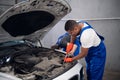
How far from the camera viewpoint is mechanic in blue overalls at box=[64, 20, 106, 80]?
3.62m

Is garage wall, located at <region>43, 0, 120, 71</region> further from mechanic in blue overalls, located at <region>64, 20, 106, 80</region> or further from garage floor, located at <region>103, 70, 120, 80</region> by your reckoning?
mechanic in blue overalls, located at <region>64, 20, 106, 80</region>

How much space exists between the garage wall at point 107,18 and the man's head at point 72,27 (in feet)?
7.70

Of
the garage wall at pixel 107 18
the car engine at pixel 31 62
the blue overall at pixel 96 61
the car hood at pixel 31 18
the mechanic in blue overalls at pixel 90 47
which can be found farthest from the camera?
the garage wall at pixel 107 18

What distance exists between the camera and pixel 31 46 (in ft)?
13.6

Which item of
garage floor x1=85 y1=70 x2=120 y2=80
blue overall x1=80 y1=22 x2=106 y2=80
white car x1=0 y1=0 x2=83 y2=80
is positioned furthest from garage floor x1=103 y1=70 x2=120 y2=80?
white car x1=0 y1=0 x2=83 y2=80

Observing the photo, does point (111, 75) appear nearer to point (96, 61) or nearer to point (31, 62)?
point (96, 61)

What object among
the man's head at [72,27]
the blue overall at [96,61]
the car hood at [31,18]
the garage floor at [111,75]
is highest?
the car hood at [31,18]

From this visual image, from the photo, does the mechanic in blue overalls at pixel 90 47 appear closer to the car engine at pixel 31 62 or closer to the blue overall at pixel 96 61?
the blue overall at pixel 96 61

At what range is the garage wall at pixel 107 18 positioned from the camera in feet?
19.0

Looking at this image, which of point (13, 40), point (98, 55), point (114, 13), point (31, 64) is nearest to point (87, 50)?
point (98, 55)

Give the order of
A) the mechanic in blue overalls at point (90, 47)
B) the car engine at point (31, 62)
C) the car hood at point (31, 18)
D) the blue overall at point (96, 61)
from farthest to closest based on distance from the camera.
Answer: the blue overall at point (96, 61) < the mechanic in blue overalls at point (90, 47) < the car hood at point (31, 18) < the car engine at point (31, 62)

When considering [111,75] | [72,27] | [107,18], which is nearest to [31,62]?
[72,27]

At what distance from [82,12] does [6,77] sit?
3911 mm

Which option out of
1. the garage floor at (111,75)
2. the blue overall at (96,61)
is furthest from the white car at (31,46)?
the garage floor at (111,75)
